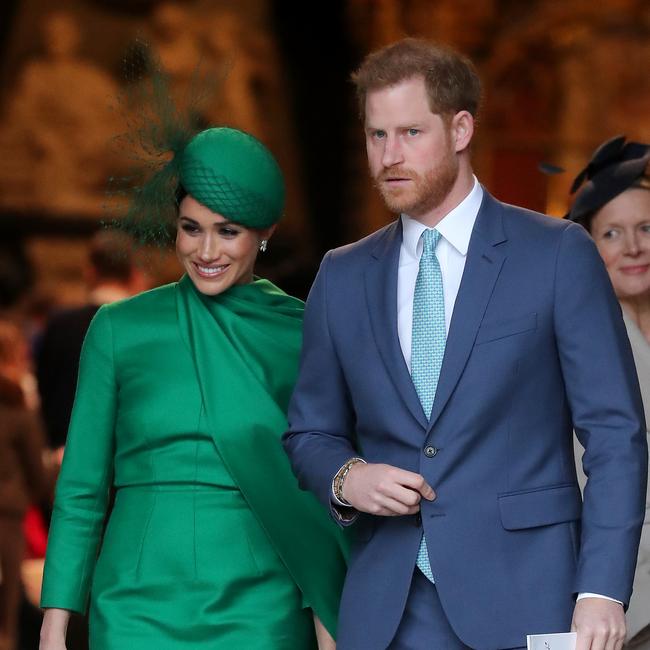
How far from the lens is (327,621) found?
3672 mm

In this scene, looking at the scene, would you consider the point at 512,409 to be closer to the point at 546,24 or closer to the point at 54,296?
the point at 546,24

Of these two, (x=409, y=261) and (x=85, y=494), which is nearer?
(x=409, y=261)

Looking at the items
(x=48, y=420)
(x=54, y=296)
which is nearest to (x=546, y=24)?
(x=54, y=296)

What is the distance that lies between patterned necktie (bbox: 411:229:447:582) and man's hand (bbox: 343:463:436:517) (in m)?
0.14

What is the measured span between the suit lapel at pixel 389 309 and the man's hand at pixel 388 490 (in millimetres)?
144

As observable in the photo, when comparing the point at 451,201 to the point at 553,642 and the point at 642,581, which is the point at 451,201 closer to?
the point at 553,642

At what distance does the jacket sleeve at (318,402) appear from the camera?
3.28 m

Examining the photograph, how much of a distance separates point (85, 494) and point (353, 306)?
0.88 m

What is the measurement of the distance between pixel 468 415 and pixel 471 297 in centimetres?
23

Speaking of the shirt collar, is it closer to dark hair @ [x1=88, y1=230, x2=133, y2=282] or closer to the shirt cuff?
the shirt cuff

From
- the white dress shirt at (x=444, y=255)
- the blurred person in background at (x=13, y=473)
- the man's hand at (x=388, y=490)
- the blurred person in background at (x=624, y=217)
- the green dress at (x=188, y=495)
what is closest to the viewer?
the man's hand at (x=388, y=490)

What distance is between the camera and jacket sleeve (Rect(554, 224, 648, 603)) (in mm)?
2922

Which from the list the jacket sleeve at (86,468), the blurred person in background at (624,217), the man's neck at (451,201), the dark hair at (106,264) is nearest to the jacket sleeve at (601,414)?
the man's neck at (451,201)

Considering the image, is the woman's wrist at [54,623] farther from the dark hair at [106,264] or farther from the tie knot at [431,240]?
the dark hair at [106,264]
